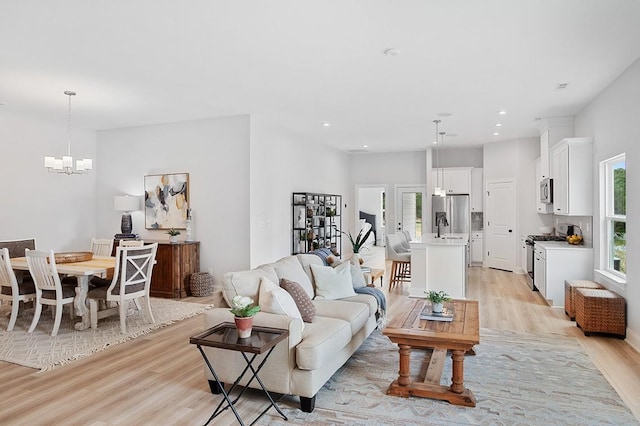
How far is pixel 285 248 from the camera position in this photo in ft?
25.6

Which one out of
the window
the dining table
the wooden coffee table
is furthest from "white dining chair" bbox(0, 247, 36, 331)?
the window

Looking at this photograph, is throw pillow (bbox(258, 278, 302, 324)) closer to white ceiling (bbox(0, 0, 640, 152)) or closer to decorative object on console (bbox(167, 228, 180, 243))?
white ceiling (bbox(0, 0, 640, 152))

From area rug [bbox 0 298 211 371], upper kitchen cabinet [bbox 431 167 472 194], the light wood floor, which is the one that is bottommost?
the light wood floor

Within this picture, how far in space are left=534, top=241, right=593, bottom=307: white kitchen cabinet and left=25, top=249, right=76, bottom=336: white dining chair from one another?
6.07 m

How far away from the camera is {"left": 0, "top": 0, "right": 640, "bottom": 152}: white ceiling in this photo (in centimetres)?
313

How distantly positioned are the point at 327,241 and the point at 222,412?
6.82 m

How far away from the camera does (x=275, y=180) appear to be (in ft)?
24.2

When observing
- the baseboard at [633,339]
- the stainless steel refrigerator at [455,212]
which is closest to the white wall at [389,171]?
the stainless steel refrigerator at [455,212]

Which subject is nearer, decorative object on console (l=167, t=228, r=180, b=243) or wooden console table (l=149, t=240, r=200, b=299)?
wooden console table (l=149, t=240, r=200, b=299)

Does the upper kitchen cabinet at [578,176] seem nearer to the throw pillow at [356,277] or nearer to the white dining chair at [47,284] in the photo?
the throw pillow at [356,277]

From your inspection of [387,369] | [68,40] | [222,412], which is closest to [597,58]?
[387,369]

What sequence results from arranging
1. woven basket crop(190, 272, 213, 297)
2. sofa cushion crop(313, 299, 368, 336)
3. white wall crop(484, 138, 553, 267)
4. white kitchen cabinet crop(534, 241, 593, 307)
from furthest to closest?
white wall crop(484, 138, 553, 267)
woven basket crop(190, 272, 213, 297)
white kitchen cabinet crop(534, 241, 593, 307)
sofa cushion crop(313, 299, 368, 336)

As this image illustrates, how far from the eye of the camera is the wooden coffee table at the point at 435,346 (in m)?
2.93

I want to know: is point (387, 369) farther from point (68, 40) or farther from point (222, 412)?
point (68, 40)
